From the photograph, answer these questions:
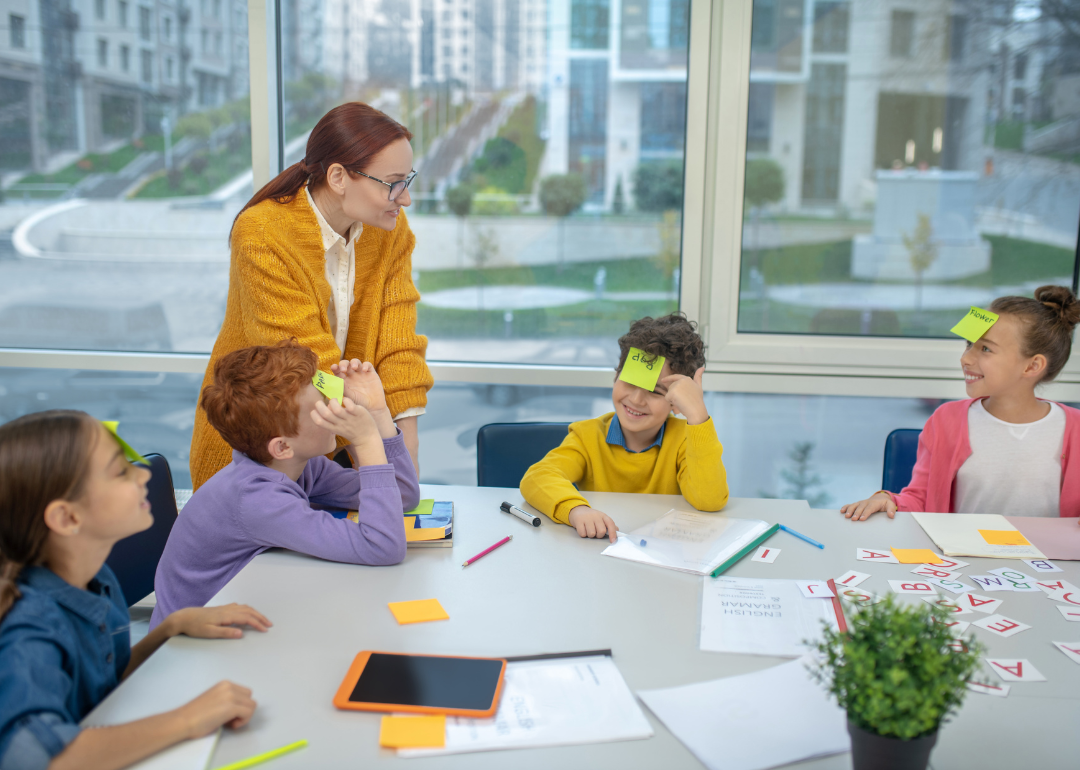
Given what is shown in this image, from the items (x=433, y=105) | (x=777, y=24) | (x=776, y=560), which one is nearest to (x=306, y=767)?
(x=776, y=560)

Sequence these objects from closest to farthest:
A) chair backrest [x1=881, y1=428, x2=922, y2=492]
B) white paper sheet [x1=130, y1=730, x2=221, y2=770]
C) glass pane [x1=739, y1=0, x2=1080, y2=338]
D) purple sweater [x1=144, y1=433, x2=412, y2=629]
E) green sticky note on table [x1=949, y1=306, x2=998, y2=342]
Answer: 1. white paper sheet [x1=130, y1=730, x2=221, y2=770]
2. purple sweater [x1=144, y1=433, x2=412, y2=629]
3. green sticky note on table [x1=949, y1=306, x2=998, y2=342]
4. chair backrest [x1=881, y1=428, x2=922, y2=492]
5. glass pane [x1=739, y1=0, x2=1080, y2=338]

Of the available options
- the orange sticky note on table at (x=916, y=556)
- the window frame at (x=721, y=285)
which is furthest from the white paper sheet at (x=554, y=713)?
the window frame at (x=721, y=285)

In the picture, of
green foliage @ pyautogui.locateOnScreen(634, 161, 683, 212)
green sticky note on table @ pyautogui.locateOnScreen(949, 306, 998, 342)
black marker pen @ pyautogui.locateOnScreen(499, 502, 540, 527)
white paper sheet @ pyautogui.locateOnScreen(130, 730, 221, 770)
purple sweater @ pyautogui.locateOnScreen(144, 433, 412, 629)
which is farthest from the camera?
green foliage @ pyautogui.locateOnScreen(634, 161, 683, 212)

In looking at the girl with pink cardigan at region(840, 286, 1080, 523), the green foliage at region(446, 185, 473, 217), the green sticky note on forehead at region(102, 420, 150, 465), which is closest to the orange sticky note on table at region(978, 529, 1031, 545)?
the girl with pink cardigan at region(840, 286, 1080, 523)

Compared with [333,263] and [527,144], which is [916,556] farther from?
[527,144]

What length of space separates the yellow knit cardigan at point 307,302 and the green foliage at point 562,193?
2.97 feet

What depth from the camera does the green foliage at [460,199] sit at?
3043 millimetres

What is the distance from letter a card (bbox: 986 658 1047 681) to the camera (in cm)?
118

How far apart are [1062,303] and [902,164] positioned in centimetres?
96

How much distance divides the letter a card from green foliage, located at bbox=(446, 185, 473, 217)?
2333 millimetres

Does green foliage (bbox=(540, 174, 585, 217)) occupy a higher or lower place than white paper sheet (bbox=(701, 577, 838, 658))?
higher

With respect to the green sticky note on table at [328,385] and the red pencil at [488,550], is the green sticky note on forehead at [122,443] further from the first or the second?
the red pencil at [488,550]

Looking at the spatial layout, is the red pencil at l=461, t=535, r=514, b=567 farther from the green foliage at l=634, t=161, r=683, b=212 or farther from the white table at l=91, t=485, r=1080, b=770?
the green foliage at l=634, t=161, r=683, b=212

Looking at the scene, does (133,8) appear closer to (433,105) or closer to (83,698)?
(433,105)
